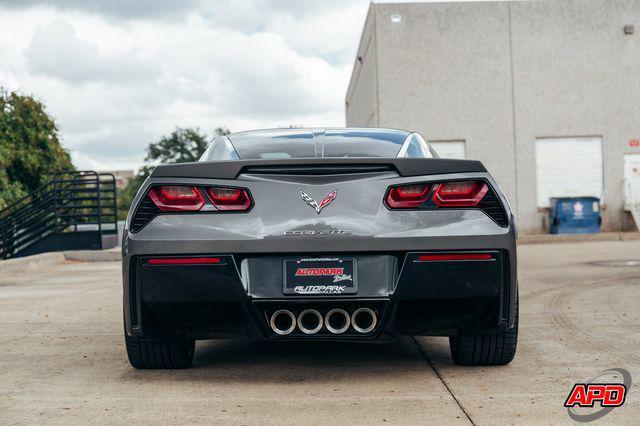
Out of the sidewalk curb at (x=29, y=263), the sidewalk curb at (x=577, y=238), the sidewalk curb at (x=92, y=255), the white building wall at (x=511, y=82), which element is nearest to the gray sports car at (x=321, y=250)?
the sidewalk curb at (x=29, y=263)

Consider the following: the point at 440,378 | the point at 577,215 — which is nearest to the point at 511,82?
the point at 577,215

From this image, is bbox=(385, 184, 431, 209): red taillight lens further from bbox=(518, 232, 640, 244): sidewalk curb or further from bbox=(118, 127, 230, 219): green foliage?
bbox=(118, 127, 230, 219): green foliage

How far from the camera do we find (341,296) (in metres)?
4.27

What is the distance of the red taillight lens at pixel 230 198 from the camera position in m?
4.41

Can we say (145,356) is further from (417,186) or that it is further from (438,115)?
(438,115)

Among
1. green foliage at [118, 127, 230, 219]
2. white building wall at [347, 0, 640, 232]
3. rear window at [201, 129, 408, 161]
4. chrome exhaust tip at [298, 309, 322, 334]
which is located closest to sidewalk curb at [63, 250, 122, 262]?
white building wall at [347, 0, 640, 232]

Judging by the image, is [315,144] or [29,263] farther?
[29,263]

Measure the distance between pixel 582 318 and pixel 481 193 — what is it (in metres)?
3.18

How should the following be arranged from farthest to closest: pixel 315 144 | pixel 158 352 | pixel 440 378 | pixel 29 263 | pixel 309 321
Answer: pixel 29 263
pixel 315 144
pixel 158 352
pixel 440 378
pixel 309 321

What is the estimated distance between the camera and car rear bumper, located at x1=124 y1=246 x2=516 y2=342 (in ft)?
14.1

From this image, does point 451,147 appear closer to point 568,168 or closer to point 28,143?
point 568,168

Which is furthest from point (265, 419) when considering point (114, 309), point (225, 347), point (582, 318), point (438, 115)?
point (438, 115)

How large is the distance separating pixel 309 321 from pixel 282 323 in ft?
0.44

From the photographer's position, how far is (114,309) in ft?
28.2
